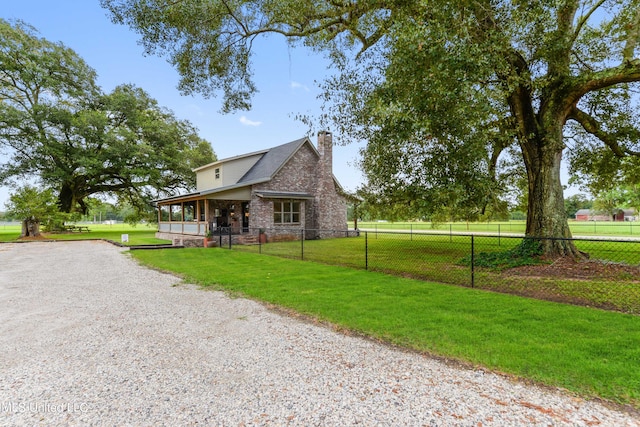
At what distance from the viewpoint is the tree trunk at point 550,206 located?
30.0 feet

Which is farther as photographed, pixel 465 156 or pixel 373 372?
pixel 465 156

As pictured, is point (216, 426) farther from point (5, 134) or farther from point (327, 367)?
point (5, 134)

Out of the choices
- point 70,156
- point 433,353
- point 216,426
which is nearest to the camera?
point 216,426

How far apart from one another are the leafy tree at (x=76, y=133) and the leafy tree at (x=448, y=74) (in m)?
18.9

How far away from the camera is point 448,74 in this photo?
6.21 metres

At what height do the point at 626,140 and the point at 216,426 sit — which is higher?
the point at 626,140

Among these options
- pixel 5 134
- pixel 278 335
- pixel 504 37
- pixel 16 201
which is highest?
pixel 5 134

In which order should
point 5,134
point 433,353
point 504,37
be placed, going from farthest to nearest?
1. point 5,134
2. point 504,37
3. point 433,353

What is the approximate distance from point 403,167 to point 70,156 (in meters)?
28.4

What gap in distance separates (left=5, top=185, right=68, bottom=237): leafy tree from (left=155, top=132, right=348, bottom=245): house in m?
7.74

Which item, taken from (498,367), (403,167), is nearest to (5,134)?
(403,167)

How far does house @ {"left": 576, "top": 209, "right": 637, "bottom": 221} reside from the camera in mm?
73963

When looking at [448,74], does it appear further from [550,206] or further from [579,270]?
[579,270]

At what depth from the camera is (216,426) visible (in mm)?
2293
